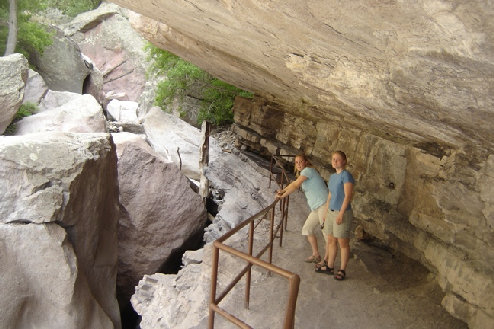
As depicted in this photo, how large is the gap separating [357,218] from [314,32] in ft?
12.6

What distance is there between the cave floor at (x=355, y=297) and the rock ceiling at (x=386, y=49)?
63.3 inches

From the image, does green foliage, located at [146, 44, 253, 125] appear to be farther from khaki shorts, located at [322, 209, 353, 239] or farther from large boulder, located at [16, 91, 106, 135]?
khaki shorts, located at [322, 209, 353, 239]

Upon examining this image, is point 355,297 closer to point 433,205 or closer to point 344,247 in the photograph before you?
point 344,247

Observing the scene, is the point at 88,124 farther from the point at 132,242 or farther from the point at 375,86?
the point at 375,86

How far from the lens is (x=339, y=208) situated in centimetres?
405

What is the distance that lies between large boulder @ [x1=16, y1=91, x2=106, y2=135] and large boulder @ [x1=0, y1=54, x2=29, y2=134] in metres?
0.58

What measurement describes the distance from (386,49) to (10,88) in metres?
9.80

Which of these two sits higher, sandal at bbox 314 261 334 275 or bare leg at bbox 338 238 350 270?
bare leg at bbox 338 238 350 270

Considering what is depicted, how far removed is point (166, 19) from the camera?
14.7 ft

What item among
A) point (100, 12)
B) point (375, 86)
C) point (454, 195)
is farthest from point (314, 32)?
point (100, 12)

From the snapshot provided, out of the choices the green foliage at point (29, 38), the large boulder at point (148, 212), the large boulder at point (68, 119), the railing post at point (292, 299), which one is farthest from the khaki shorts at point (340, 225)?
the green foliage at point (29, 38)

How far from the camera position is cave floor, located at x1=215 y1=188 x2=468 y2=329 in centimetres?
368

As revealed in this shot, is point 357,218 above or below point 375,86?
below

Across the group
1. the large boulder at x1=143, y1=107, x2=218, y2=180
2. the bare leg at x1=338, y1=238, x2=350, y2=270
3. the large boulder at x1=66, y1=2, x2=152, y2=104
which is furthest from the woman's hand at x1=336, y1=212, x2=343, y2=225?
the large boulder at x1=66, y1=2, x2=152, y2=104
